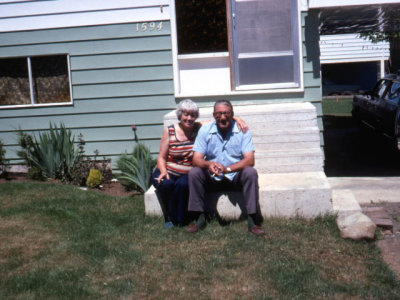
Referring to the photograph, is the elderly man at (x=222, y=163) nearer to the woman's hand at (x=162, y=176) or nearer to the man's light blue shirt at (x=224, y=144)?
the man's light blue shirt at (x=224, y=144)

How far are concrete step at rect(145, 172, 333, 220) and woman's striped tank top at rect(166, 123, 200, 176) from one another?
396 mm

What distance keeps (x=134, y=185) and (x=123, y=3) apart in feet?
8.74

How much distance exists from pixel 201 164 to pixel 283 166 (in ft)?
5.27

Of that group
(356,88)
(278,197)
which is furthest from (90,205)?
(356,88)

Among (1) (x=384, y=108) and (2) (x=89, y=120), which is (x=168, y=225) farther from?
(1) (x=384, y=108)

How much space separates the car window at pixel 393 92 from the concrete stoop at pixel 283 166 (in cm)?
297

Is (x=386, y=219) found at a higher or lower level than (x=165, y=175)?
lower

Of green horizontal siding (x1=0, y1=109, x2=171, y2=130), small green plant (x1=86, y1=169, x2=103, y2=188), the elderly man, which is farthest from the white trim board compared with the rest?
small green plant (x1=86, y1=169, x2=103, y2=188)

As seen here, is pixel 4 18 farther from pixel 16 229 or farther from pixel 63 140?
pixel 16 229

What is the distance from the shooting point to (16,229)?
5.43 m

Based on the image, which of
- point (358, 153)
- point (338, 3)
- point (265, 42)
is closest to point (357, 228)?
point (338, 3)

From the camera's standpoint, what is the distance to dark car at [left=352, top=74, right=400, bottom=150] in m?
9.02

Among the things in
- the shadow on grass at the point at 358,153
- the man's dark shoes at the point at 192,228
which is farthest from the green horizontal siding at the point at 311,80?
the man's dark shoes at the point at 192,228

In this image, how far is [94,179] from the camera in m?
7.44
